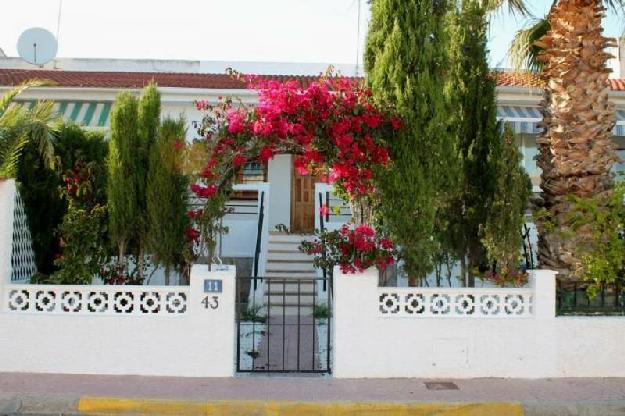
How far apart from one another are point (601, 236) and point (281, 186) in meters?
10.9

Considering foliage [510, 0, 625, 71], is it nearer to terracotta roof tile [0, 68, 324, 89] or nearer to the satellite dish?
terracotta roof tile [0, 68, 324, 89]

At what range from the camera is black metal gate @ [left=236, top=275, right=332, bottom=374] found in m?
8.20

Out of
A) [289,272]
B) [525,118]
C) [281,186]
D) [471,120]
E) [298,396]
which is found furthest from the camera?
[281,186]

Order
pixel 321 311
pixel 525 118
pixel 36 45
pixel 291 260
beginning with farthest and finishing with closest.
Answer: pixel 36 45, pixel 525 118, pixel 291 260, pixel 321 311

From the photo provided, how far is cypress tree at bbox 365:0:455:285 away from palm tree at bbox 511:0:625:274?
188cm

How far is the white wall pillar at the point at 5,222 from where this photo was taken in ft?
25.7

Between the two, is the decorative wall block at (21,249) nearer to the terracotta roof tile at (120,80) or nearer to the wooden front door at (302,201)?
the terracotta roof tile at (120,80)

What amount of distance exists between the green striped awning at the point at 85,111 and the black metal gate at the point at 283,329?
17.4 ft

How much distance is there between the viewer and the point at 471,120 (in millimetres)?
10383

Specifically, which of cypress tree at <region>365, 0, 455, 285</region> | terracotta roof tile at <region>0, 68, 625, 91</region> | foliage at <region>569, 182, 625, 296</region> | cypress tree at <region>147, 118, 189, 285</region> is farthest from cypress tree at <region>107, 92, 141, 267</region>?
terracotta roof tile at <region>0, 68, 625, 91</region>

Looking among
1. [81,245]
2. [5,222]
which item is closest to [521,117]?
[81,245]

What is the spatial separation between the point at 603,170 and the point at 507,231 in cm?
155

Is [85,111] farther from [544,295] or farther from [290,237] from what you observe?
[544,295]

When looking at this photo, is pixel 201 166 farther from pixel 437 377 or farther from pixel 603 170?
pixel 603 170
